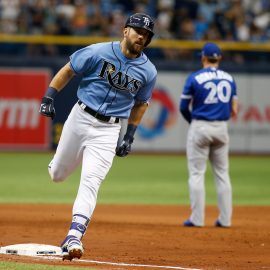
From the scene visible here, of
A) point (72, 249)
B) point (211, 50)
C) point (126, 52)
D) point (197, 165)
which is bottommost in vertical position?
point (72, 249)

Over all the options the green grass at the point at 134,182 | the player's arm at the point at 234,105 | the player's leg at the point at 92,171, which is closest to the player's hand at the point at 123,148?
the player's leg at the point at 92,171

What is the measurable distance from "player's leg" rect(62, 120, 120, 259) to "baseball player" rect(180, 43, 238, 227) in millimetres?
3048

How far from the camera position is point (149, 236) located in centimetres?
909

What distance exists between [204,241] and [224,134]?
178 cm

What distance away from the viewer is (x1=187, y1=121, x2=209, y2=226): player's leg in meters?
10.1

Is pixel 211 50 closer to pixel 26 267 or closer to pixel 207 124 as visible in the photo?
pixel 207 124

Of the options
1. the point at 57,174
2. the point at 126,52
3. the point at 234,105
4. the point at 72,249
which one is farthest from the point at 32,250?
the point at 234,105

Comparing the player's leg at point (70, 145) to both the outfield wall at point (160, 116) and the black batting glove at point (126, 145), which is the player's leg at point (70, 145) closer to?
the black batting glove at point (126, 145)

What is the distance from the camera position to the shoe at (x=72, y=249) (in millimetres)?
6433

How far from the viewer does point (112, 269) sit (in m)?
6.45

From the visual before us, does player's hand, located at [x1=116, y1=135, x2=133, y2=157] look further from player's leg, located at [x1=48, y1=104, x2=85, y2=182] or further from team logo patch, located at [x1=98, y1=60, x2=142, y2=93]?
team logo patch, located at [x1=98, y1=60, x2=142, y2=93]

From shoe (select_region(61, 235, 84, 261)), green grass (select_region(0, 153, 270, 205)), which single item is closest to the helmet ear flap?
shoe (select_region(61, 235, 84, 261))

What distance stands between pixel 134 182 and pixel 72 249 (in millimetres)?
9324

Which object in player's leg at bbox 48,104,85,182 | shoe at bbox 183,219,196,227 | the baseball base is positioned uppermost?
player's leg at bbox 48,104,85,182
